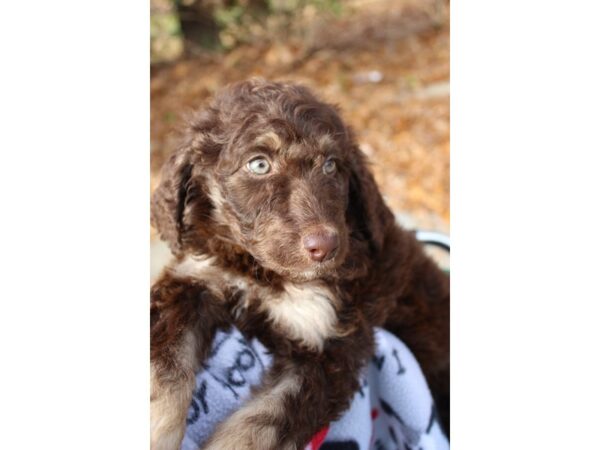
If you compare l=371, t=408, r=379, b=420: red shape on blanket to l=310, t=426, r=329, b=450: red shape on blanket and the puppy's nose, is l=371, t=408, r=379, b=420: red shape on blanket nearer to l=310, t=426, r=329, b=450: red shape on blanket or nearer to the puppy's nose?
l=310, t=426, r=329, b=450: red shape on blanket

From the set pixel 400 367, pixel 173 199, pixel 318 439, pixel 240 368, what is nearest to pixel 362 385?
pixel 400 367

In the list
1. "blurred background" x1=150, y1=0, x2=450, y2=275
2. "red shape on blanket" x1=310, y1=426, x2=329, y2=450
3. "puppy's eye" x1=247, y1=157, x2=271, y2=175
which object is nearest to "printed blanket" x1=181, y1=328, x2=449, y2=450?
"red shape on blanket" x1=310, y1=426, x2=329, y2=450

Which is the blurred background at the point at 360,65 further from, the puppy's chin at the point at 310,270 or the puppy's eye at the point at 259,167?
the puppy's chin at the point at 310,270
